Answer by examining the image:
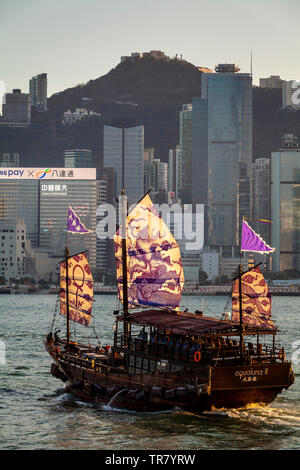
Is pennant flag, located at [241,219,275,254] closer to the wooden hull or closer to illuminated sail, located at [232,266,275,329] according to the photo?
illuminated sail, located at [232,266,275,329]

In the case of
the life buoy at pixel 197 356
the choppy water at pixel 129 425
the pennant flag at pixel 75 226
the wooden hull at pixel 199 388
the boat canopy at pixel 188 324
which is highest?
the pennant flag at pixel 75 226

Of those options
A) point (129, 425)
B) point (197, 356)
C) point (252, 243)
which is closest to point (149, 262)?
point (252, 243)

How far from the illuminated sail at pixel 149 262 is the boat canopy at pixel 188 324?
507 cm

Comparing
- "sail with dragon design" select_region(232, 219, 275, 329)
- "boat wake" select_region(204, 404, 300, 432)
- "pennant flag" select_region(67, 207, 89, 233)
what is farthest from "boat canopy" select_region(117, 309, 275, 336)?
"pennant flag" select_region(67, 207, 89, 233)

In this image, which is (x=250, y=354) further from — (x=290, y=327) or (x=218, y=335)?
(x=290, y=327)

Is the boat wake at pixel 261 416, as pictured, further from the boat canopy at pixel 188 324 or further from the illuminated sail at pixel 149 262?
the illuminated sail at pixel 149 262

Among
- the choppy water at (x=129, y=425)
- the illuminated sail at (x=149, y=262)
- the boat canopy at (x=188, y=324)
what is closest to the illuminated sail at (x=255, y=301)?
the boat canopy at (x=188, y=324)

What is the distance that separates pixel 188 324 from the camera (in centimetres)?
4878

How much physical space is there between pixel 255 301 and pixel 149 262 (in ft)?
25.2

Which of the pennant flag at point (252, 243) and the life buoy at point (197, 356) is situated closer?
the life buoy at point (197, 356)

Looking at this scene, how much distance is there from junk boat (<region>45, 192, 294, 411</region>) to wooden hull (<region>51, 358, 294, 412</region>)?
44 millimetres

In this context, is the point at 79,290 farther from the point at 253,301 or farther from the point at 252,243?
the point at 252,243

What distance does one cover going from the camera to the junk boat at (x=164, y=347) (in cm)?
4631

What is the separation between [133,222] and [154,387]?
534 inches
